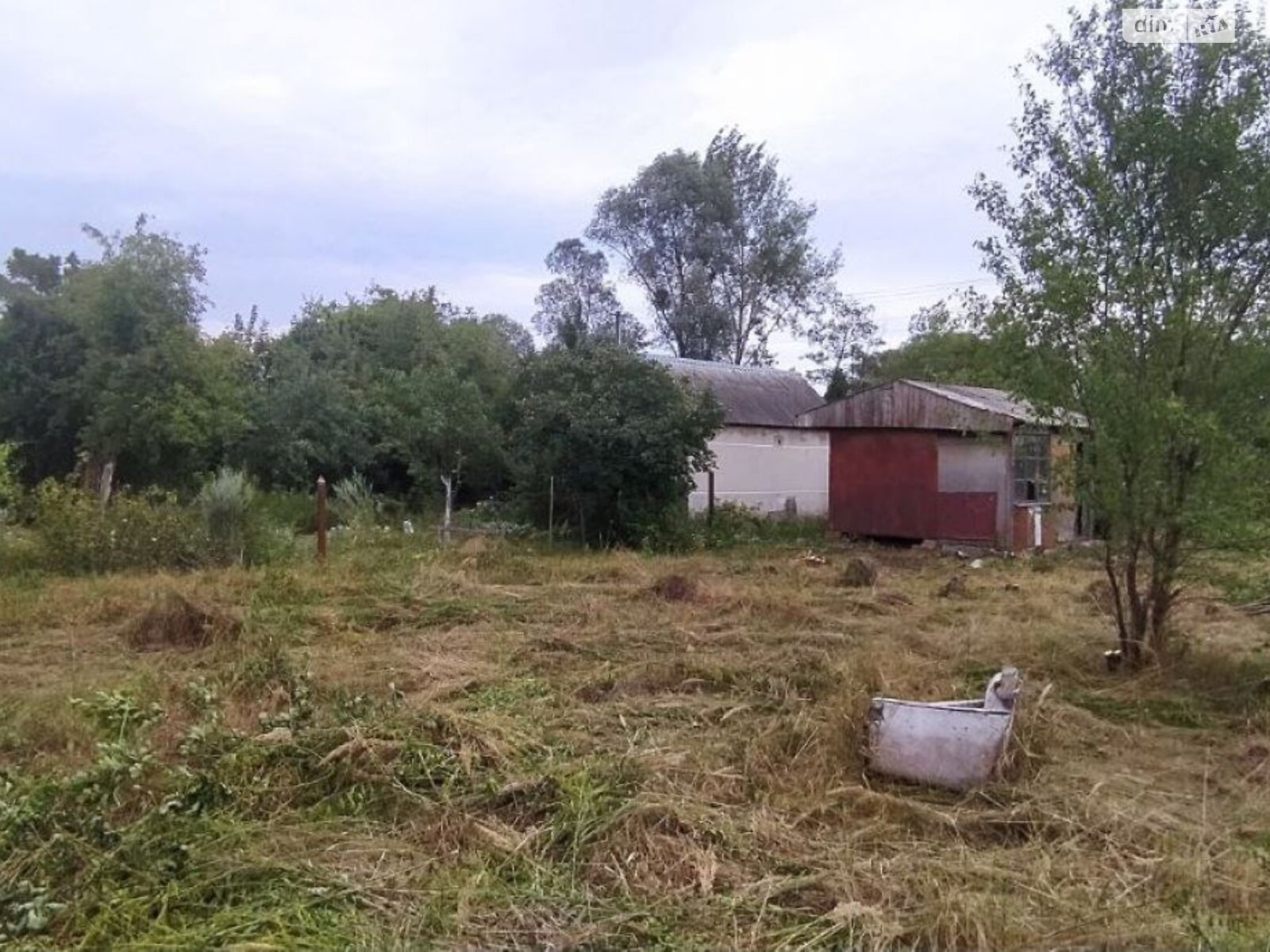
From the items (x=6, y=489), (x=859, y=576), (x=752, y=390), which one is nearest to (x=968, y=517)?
(x=859, y=576)

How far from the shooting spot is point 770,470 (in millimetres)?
24094

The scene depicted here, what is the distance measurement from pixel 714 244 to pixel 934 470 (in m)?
19.8

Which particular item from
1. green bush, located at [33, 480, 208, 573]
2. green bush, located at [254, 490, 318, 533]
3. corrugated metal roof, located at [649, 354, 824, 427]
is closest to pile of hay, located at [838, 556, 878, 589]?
green bush, located at [33, 480, 208, 573]

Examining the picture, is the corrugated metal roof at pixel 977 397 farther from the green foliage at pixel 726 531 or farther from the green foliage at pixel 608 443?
the green foliage at pixel 608 443

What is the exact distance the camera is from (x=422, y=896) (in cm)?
351

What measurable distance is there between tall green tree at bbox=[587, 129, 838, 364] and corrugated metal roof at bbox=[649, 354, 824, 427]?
30.4ft

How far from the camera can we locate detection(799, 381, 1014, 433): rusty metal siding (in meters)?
16.6

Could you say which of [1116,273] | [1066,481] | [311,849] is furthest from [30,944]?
[1116,273]

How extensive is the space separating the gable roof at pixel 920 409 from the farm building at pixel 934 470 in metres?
0.02

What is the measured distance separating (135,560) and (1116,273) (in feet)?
34.9

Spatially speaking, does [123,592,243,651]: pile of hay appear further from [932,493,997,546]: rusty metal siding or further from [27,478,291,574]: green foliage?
[932,493,997,546]: rusty metal siding

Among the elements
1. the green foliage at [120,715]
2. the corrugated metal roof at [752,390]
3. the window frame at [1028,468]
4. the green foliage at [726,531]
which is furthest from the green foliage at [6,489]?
the window frame at [1028,468]

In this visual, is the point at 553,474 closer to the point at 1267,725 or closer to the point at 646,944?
the point at 1267,725

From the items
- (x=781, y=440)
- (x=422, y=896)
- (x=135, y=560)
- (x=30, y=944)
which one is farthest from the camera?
(x=781, y=440)
